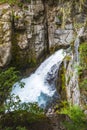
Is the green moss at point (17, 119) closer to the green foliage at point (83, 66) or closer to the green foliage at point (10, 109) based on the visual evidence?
the green foliage at point (10, 109)

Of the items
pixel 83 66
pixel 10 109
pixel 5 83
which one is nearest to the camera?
pixel 5 83

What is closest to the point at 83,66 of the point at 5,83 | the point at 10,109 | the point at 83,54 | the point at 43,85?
the point at 83,54

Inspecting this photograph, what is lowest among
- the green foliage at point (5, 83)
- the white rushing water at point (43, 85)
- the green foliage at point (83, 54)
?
the white rushing water at point (43, 85)

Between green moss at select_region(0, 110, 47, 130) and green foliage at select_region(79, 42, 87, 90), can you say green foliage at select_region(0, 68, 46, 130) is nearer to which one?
green moss at select_region(0, 110, 47, 130)

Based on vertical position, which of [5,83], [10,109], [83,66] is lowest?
[10,109]

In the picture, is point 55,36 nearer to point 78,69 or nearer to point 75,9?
point 75,9

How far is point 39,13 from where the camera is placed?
1254 cm

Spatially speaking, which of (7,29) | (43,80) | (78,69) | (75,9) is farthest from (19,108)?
(75,9)

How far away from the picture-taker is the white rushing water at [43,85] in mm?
10609

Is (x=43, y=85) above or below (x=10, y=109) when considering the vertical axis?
below

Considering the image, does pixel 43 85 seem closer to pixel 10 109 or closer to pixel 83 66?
pixel 10 109

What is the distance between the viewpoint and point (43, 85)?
1125cm

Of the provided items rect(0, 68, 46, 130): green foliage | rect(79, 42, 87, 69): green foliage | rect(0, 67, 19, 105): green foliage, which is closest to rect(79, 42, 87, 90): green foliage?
rect(79, 42, 87, 69): green foliage

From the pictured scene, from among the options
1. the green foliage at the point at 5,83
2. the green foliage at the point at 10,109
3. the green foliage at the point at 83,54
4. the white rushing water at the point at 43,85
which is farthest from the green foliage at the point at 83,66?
the white rushing water at the point at 43,85
